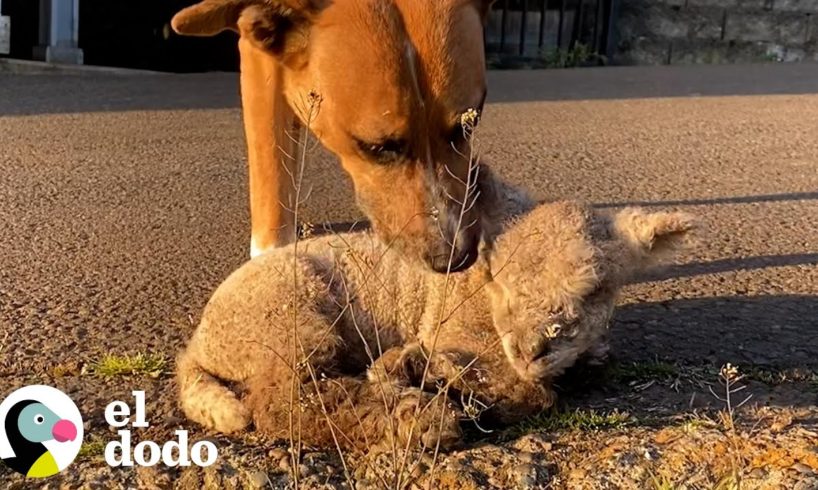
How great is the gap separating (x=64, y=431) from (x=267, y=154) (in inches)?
65.5

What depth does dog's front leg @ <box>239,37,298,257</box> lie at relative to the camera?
354 centimetres

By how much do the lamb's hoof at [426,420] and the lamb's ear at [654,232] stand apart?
1.93 feet

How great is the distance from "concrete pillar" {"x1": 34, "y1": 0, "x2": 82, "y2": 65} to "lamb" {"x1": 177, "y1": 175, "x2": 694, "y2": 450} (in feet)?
34.4

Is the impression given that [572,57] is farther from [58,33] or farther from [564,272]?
[564,272]

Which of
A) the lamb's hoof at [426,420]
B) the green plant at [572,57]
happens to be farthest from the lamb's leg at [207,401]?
the green plant at [572,57]

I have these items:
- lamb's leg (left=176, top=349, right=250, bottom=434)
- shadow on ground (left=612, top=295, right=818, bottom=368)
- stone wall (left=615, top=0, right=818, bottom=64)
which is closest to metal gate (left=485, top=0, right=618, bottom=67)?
stone wall (left=615, top=0, right=818, bottom=64)

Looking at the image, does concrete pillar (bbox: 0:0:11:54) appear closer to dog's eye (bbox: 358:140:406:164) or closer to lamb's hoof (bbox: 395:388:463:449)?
dog's eye (bbox: 358:140:406:164)

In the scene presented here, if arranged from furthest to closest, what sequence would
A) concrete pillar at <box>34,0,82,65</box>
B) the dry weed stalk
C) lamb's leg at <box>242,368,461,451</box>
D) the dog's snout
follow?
concrete pillar at <box>34,0,82,65</box> → the dog's snout → lamb's leg at <box>242,368,461,451</box> → the dry weed stalk

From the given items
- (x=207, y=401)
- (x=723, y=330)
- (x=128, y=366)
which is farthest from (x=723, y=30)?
(x=207, y=401)

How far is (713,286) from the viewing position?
10.9 feet

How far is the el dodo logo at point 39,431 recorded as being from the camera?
2059 millimetres

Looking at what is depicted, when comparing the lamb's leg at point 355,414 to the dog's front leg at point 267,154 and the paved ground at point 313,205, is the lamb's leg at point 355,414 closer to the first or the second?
the paved ground at point 313,205

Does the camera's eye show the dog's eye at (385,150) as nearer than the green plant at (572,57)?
Yes

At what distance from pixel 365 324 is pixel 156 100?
6835mm
